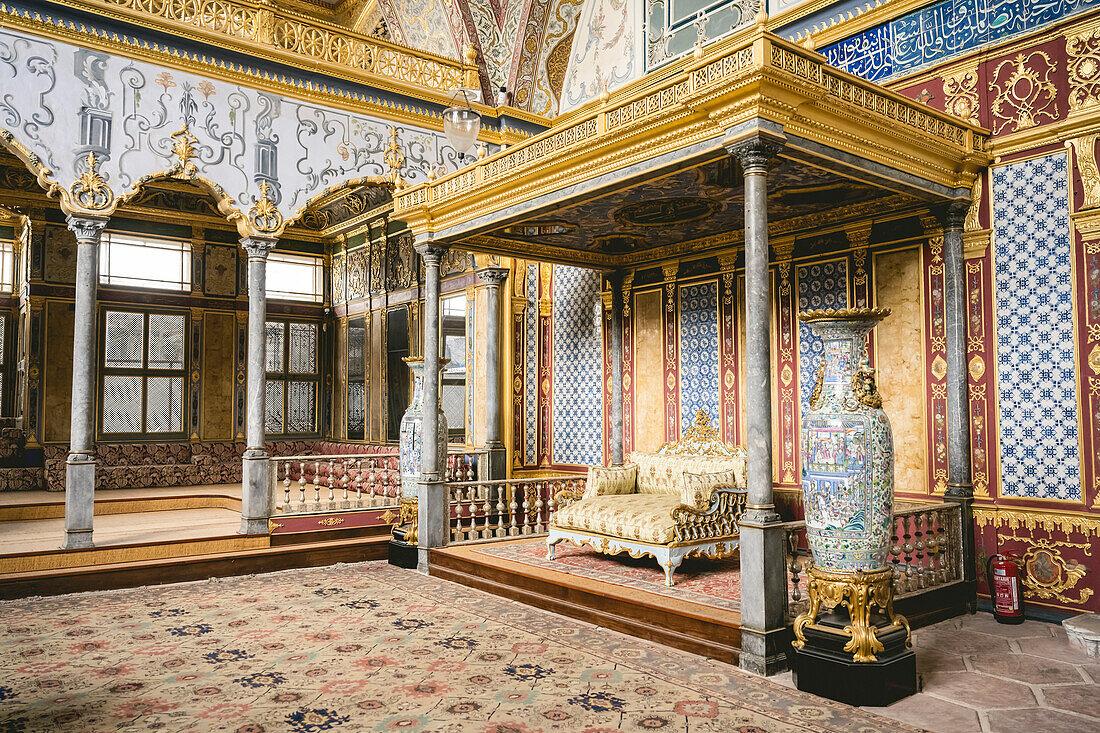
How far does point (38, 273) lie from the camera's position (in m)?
11.2

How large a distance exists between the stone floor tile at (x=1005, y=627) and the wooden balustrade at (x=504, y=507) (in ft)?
11.2

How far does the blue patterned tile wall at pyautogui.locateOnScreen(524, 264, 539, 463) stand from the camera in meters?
9.60

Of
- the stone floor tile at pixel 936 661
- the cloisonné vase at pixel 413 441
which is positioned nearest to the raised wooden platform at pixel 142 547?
the cloisonné vase at pixel 413 441

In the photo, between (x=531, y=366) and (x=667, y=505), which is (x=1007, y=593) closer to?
(x=667, y=505)

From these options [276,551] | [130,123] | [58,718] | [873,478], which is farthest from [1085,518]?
[130,123]

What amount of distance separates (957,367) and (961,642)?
197 centimetres

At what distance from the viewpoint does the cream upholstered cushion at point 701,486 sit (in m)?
6.42

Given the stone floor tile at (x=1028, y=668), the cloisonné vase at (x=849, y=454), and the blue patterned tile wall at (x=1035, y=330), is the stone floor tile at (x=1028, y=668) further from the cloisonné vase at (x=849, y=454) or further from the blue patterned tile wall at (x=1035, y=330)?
the blue patterned tile wall at (x=1035, y=330)

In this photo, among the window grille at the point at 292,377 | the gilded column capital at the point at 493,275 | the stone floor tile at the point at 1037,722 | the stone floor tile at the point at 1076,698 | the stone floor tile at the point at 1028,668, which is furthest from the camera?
the window grille at the point at 292,377

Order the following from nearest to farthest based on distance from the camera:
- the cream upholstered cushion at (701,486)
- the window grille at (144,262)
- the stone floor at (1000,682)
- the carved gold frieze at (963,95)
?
the stone floor at (1000,682) < the carved gold frieze at (963,95) < the cream upholstered cushion at (701,486) < the window grille at (144,262)

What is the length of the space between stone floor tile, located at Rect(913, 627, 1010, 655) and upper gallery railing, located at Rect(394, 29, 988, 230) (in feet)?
9.91

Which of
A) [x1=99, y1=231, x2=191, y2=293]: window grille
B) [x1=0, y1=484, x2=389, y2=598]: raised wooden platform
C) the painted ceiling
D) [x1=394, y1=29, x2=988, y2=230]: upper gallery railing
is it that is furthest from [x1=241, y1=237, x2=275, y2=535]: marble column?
[x1=99, y1=231, x2=191, y2=293]: window grille

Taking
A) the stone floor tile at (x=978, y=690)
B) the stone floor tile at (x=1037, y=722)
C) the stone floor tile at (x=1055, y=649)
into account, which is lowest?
the stone floor tile at (x=1055, y=649)

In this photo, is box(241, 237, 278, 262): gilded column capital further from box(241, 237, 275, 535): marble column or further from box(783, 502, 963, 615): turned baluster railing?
box(783, 502, 963, 615): turned baluster railing
